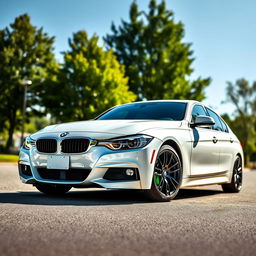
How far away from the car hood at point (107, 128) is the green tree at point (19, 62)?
37.7m

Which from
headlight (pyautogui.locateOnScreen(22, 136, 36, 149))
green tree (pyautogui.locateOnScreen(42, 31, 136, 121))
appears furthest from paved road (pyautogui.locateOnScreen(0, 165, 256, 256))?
green tree (pyautogui.locateOnScreen(42, 31, 136, 121))

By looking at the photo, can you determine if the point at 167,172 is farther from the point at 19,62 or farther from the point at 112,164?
the point at 19,62

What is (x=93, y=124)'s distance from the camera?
678 centimetres

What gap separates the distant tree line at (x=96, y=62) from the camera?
3647 cm

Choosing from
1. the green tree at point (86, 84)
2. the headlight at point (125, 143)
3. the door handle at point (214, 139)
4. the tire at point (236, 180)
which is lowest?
the tire at point (236, 180)

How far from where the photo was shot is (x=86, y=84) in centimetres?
3478

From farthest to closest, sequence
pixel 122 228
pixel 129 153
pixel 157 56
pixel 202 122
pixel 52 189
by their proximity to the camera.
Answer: pixel 157 56 → pixel 52 189 → pixel 202 122 → pixel 129 153 → pixel 122 228

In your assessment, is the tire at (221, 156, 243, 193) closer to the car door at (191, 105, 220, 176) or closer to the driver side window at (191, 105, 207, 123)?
the car door at (191, 105, 220, 176)

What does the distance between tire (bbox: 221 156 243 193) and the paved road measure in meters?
3.00

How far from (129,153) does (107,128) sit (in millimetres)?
554

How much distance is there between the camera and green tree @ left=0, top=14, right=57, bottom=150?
43.6 meters

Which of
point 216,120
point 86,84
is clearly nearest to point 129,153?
point 216,120

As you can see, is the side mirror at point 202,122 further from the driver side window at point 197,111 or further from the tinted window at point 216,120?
the tinted window at point 216,120

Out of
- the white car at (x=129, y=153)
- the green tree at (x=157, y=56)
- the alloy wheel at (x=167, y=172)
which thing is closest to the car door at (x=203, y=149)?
the white car at (x=129, y=153)
